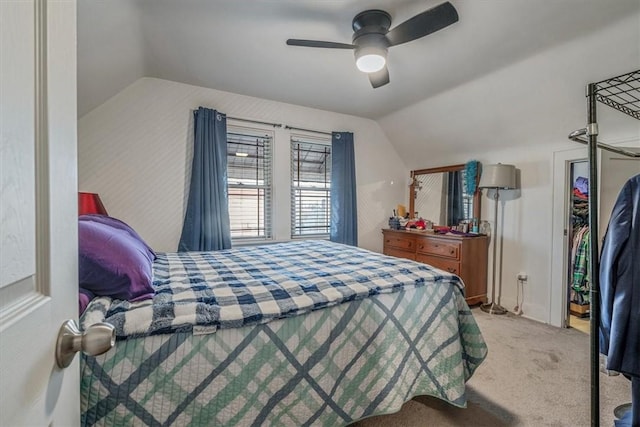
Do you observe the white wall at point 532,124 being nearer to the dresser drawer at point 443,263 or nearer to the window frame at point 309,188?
the dresser drawer at point 443,263

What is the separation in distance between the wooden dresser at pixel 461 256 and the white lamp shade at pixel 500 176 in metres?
0.66

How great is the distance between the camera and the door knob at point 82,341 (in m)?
0.50

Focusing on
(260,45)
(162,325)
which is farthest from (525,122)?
(162,325)

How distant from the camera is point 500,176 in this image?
3.14m

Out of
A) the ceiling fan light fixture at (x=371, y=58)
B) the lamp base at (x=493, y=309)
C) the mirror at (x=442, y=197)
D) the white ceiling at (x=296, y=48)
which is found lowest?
the lamp base at (x=493, y=309)

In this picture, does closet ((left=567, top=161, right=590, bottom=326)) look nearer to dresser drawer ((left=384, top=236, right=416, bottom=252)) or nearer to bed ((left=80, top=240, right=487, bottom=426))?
dresser drawer ((left=384, top=236, right=416, bottom=252))

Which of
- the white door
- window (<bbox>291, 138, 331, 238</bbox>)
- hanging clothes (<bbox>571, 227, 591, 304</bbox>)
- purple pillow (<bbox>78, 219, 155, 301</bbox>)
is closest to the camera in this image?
the white door

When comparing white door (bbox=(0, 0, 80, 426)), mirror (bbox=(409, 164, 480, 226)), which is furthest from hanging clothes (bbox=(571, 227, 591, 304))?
white door (bbox=(0, 0, 80, 426))

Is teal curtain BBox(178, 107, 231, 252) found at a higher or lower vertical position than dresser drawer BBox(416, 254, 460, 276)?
higher

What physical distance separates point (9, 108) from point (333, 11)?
6.81ft

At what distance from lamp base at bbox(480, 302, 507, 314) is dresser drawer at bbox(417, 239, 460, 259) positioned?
2.29ft

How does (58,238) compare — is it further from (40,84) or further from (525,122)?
(525,122)

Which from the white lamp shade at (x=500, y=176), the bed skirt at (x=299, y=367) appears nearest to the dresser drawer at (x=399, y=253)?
the white lamp shade at (x=500, y=176)

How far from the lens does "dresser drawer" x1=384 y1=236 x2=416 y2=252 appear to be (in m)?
3.92
